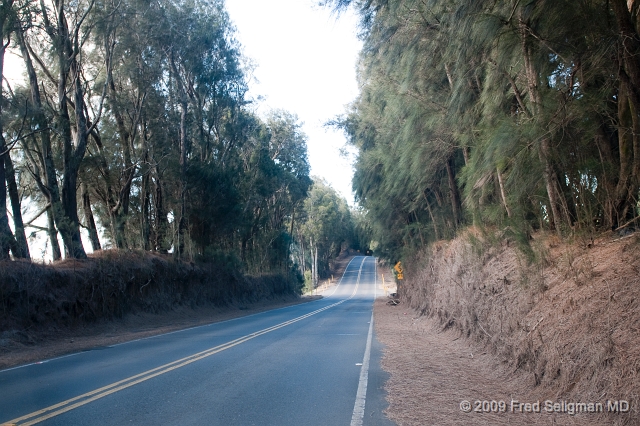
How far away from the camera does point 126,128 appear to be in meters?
28.3

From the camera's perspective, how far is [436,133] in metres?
14.8

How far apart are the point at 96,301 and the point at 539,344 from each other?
17853mm

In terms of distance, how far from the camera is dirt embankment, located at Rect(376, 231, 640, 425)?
575 centimetres

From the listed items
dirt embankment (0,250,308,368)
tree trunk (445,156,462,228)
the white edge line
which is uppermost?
tree trunk (445,156,462,228)

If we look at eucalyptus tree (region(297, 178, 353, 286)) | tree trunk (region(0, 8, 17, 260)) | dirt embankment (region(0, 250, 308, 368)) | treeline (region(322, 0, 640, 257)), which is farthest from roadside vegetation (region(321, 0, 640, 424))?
eucalyptus tree (region(297, 178, 353, 286))

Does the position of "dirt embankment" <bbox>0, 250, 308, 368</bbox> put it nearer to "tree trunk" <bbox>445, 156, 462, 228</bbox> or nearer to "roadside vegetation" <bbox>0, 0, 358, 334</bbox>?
"roadside vegetation" <bbox>0, 0, 358, 334</bbox>

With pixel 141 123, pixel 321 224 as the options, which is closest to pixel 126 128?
pixel 141 123

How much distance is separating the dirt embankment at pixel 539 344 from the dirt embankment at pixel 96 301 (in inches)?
381

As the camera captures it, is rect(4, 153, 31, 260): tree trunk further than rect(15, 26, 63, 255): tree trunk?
No

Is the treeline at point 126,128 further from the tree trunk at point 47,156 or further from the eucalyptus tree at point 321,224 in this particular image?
the eucalyptus tree at point 321,224

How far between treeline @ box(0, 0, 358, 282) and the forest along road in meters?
8.92

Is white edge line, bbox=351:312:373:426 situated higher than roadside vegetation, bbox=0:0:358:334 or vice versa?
roadside vegetation, bbox=0:0:358:334

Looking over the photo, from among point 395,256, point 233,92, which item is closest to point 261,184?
point 233,92

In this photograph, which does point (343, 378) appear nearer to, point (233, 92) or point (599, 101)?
point (599, 101)
